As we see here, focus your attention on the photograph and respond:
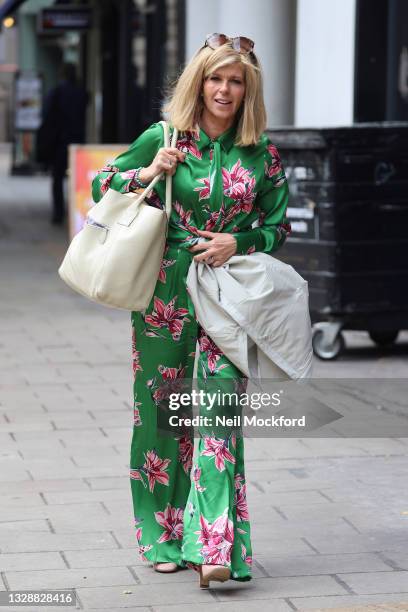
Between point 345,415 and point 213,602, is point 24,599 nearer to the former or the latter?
point 213,602

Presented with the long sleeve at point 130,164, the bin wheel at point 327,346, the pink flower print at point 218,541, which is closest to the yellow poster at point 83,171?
the bin wheel at point 327,346

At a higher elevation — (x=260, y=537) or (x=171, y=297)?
(x=171, y=297)

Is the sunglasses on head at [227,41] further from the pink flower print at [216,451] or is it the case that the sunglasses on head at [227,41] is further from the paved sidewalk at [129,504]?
the paved sidewalk at [129,504]

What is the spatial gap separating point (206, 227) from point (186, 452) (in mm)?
782

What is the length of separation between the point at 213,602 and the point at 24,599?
1.95 feet

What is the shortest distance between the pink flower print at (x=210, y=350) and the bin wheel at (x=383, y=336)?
16.4 feet

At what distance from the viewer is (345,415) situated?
741 centimetres

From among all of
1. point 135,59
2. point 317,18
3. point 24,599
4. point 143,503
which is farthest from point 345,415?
point 135,59

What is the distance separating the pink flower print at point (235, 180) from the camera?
4.59m

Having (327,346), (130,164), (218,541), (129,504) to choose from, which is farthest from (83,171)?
(218,541)

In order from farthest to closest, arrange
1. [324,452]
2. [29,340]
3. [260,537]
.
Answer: [29,340], [324,452], [260,537]

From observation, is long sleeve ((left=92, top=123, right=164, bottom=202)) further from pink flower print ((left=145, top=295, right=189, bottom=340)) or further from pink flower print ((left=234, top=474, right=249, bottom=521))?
pink flower print ((left=234, top=474, right=249, bottom=521))

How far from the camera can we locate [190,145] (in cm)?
462

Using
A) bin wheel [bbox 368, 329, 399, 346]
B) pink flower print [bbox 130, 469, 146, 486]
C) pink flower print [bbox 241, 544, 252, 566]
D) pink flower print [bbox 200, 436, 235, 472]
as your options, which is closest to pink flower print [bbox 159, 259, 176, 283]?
pink flower print [bbox 200, 436, 235, 472]
